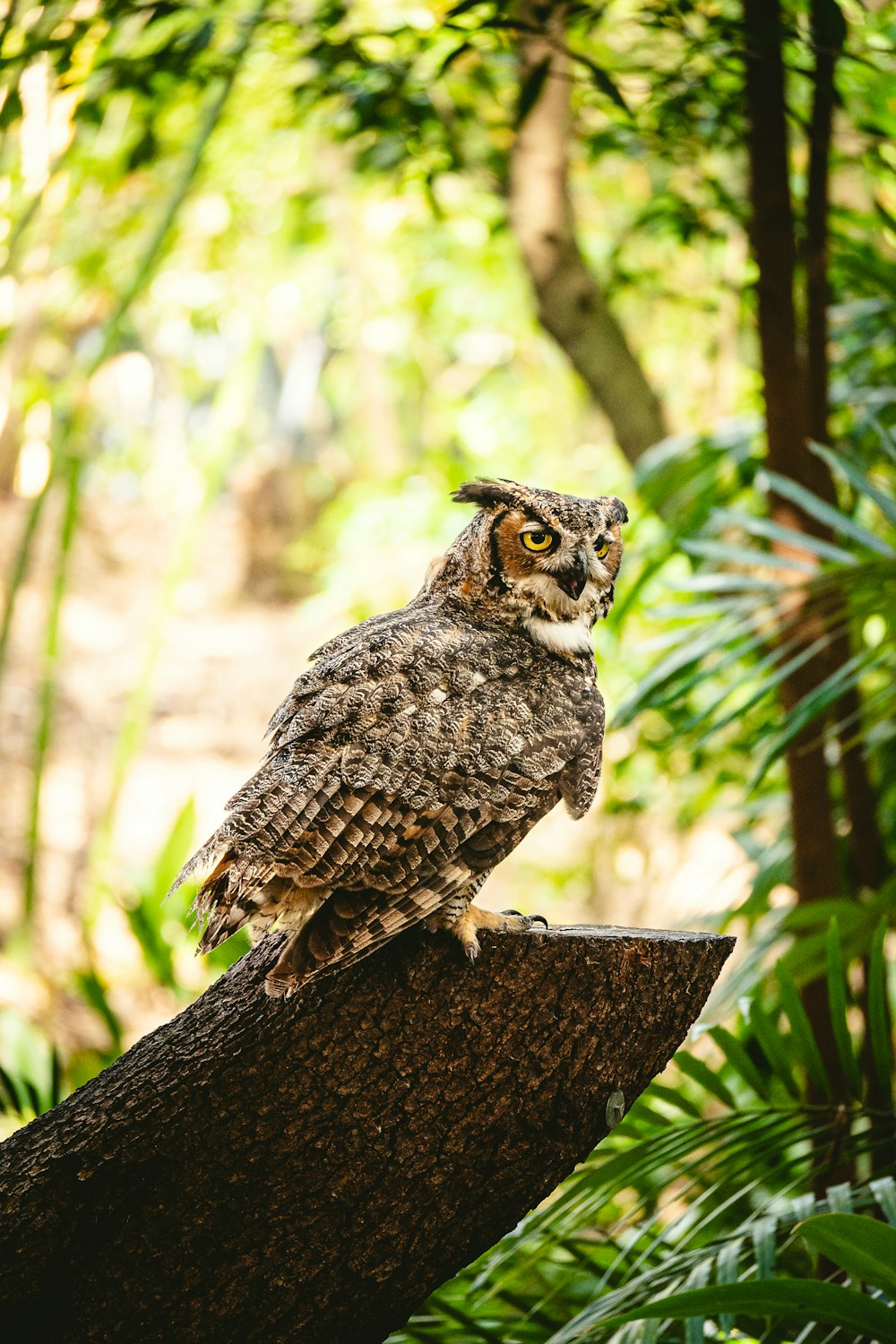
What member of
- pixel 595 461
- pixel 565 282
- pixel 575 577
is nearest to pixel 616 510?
pixel 575 577

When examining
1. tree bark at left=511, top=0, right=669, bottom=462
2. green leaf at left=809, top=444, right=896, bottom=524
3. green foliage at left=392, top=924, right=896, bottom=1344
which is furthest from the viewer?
tree bark at left=511, top=0, right=669, bottom=462

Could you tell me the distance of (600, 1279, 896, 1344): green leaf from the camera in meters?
0.94

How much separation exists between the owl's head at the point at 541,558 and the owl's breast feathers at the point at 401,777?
6cm

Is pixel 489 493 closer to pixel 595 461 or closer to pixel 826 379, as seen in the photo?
pixel 826 379

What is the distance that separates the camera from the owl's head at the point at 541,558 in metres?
1.28

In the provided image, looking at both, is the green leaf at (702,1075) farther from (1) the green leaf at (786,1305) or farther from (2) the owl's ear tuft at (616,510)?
(2) the owl's ear tuft at (616,510)

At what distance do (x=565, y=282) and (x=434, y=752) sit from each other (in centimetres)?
174

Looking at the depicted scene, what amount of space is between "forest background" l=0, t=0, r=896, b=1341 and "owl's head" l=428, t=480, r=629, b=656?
0.46 m

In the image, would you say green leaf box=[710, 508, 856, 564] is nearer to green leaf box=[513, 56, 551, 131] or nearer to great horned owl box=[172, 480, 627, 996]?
great horned owl box=[172, 480, 627, 996]

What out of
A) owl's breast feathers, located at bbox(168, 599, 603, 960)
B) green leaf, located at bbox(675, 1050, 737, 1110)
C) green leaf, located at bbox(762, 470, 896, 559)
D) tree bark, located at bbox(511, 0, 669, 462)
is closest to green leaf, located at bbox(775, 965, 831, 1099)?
green leaf, located at bbox(675, 1050, 737, 1110)

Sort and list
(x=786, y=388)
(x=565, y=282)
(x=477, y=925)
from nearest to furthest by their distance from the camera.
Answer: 1. (x=477, y=925)
2. (x=786, y=388)
3. (x=565, y=282)

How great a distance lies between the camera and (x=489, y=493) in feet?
4.27

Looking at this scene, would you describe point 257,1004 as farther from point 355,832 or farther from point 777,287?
point 777,287

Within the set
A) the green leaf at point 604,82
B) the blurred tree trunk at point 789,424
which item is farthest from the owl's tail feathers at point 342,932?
the green leaf at point 604,82
